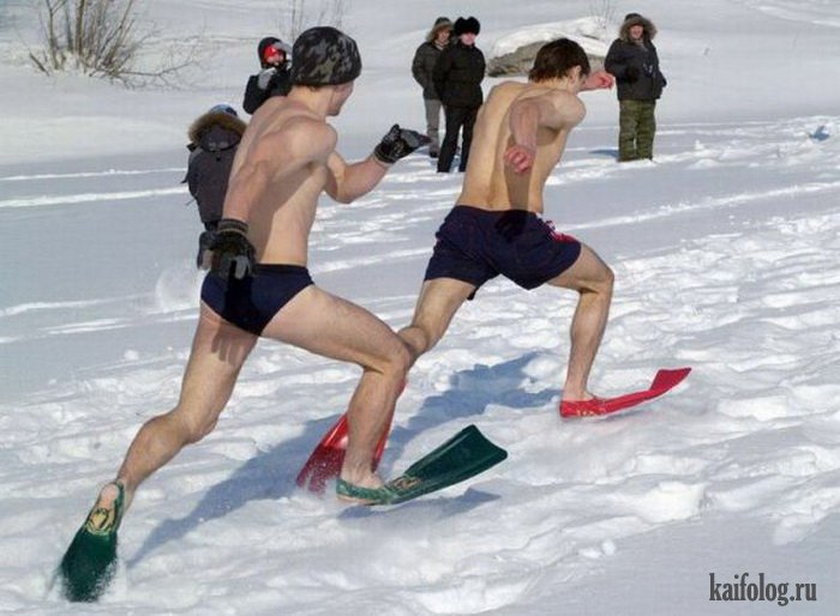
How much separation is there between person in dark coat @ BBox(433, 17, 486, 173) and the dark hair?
8996 mm

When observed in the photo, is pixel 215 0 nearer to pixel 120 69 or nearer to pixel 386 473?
pixel 120 69

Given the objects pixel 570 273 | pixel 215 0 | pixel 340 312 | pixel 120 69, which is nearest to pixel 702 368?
pixel 570 273

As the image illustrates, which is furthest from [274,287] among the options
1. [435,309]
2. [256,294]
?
[435,309]

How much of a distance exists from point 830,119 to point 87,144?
8630 millimetres

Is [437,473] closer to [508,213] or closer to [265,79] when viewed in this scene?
[508,213]

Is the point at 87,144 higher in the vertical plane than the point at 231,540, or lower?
lower

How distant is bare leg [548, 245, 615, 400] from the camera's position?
6.19 metres

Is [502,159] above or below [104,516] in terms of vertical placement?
above

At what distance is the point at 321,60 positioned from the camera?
15.6 ft

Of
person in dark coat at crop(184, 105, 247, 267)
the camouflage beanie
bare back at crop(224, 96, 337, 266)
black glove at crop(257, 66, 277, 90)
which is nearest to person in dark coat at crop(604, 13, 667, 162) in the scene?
black glove at crop(257, 66, 277, 90)

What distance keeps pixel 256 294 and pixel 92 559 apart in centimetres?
87

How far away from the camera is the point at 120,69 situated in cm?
2588

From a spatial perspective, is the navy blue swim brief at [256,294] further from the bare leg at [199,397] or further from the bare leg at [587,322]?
the bare leg at [587,322]
